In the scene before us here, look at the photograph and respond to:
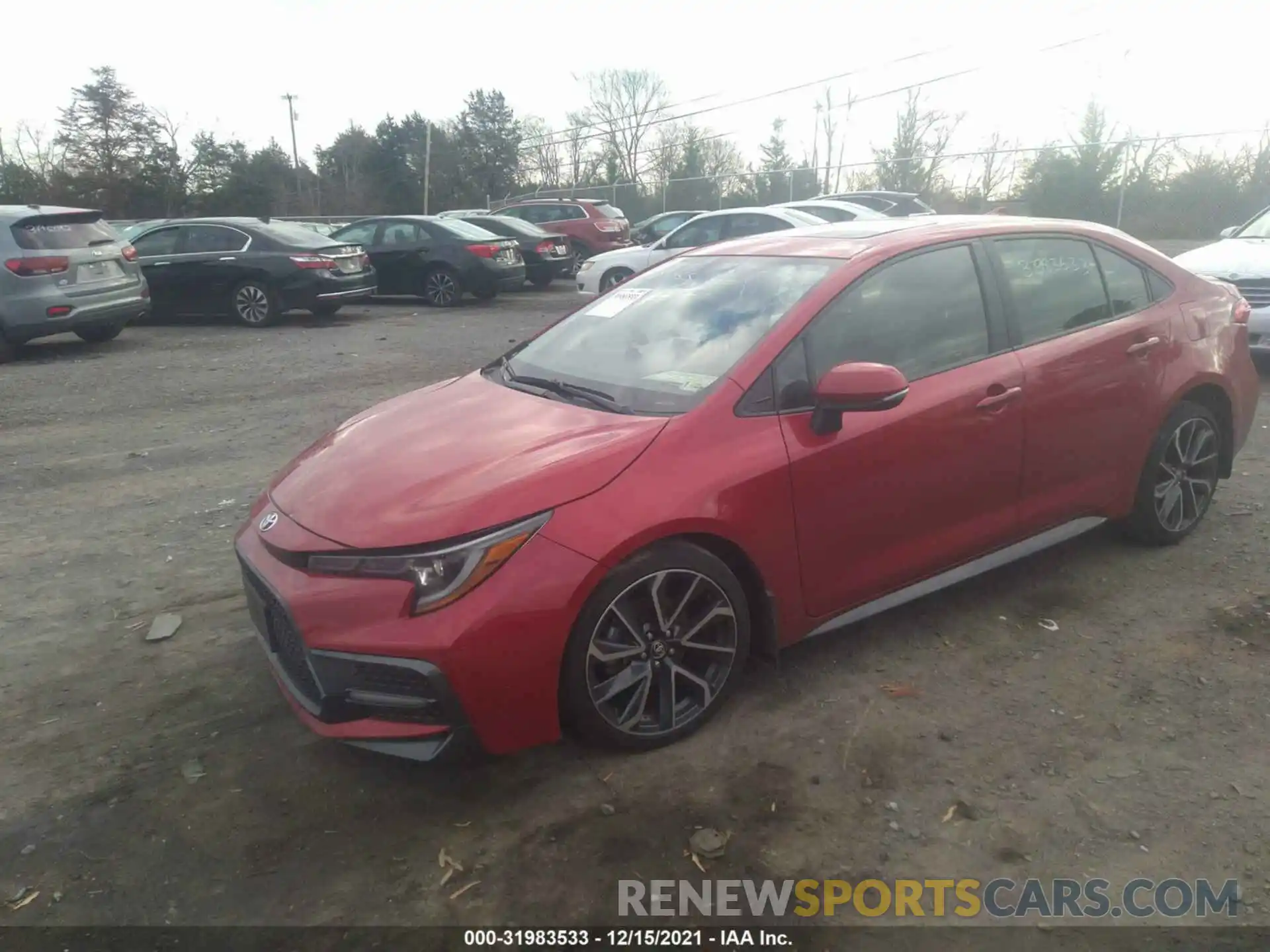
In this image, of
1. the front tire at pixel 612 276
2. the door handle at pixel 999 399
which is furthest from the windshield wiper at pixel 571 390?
the front tire at pixel 612 276

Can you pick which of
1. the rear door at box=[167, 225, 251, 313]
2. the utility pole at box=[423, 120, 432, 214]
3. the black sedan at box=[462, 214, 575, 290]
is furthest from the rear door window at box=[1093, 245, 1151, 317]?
the utility pole at box=[423, 120, 432, 214]

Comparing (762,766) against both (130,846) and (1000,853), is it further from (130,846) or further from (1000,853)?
(130,846)

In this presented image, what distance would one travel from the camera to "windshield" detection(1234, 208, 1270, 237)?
356 inches

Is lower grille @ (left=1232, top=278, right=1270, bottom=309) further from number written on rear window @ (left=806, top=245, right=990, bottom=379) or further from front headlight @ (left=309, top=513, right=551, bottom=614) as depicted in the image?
front headlight @ (left=309, top=513, right=551, bottom=614)

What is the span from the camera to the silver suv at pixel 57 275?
10250mm

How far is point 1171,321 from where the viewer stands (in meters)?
4.33

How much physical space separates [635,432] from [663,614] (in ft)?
1.91

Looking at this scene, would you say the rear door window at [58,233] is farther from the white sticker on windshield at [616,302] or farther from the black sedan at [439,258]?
the white sticker on windshield at [616,302]

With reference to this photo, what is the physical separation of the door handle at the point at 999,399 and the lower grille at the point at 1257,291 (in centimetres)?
553

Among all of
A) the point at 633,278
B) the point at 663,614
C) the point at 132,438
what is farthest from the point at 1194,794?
the point at 132,438

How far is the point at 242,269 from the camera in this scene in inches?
523

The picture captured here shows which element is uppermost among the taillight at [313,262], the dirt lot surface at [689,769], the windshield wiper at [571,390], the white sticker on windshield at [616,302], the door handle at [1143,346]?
the taillight at [313,262]

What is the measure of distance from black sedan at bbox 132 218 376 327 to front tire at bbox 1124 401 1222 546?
11.5 metres

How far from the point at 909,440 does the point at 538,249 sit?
15378mm
